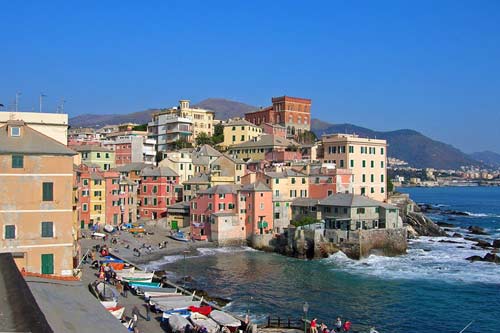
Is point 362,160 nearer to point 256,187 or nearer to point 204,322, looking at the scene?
point 256,187

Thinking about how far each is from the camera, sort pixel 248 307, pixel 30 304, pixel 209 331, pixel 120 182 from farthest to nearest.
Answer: pixel 120 182 < pixel 248 307 < pixel 209 331 < pixel 30 304

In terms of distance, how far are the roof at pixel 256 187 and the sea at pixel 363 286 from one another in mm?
8337

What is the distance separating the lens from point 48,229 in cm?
3512

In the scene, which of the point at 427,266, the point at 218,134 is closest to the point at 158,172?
the point at 218,134

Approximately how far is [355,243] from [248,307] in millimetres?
27290

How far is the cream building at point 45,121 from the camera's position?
133ft

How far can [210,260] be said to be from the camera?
65.6 m

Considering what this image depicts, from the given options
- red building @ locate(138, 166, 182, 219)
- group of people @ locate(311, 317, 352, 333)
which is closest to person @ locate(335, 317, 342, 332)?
group of people @ locate(311, 317, 352, 333)

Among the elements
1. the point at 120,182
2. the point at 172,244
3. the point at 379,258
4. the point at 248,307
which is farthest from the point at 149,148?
the point at 248,307

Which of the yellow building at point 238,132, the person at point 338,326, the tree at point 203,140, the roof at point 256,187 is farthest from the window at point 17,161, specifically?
the tree at point 203,140

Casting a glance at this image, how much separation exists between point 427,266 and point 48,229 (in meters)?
43.7

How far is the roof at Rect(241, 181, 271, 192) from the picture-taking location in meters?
76.7

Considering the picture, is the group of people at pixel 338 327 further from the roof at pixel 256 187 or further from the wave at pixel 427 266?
the roof at pixel 256 187

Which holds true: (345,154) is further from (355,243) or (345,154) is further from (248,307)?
(248,307)
